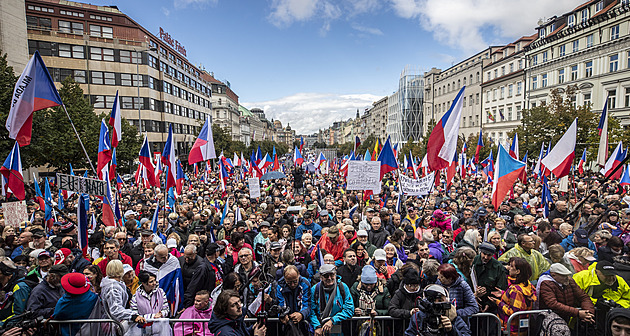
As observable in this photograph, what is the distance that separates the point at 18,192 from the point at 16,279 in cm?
619

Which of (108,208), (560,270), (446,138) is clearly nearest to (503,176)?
(446,138)

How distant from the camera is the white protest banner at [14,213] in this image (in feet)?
29.3

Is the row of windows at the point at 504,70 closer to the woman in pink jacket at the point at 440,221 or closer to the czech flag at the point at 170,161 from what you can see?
the woman in pink jacket at the point at 440,221

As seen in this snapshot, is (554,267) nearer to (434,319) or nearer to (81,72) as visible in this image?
(434,319)

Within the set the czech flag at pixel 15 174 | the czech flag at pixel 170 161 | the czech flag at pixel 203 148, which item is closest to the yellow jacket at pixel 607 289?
the czech flag at pixel 170 161

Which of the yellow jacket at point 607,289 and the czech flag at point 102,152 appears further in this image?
the czech flag at point 102,152

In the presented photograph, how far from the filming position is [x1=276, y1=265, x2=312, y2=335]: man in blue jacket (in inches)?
170

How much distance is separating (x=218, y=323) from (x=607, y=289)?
15.6 feet

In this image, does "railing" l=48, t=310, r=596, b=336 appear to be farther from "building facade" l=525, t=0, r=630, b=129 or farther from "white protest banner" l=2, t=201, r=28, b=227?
"building facade" l=525, t=0, r=630, b=129

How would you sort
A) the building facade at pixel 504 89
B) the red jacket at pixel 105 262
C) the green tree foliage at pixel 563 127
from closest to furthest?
the red jacket at pixel 105 262 → the green tree foliage at pixel 563 127 → the building facade at pixel 504 89

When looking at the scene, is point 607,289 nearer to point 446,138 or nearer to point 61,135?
point 446,138

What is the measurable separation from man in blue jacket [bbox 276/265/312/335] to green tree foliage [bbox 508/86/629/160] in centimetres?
2462

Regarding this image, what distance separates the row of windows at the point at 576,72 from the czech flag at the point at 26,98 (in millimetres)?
39404

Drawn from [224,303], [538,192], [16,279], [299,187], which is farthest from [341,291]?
[299,187]
